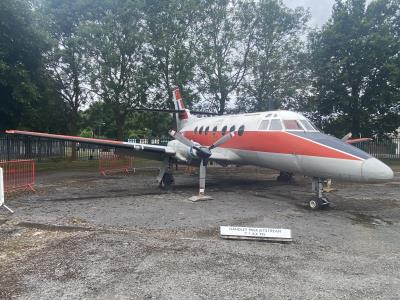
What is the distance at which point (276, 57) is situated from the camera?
2991 centimetres

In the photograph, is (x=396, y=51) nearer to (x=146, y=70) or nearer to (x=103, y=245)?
(x=146, y=70)

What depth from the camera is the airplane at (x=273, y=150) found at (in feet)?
32.6

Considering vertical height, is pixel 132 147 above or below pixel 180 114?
below

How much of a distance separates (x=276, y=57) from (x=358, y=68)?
23.6 ft

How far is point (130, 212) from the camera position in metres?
10.2

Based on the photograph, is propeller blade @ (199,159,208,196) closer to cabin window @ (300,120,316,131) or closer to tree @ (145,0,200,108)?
A: cabin window @ (300,120,316,131)

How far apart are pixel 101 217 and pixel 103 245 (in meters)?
2.71

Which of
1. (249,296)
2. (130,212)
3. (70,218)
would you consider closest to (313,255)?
(249,296)

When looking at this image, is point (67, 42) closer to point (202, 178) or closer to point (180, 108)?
point (180, 108)

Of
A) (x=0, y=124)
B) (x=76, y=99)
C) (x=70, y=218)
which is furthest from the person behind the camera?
(x=76, y=99)

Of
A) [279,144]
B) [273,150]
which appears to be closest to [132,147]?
[273,150]

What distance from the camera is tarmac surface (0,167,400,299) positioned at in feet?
16.6

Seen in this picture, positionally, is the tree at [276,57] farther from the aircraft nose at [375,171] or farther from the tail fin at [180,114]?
the aircraft nose at [375,171]

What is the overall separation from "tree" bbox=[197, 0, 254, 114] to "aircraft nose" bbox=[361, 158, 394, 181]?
828 inches
